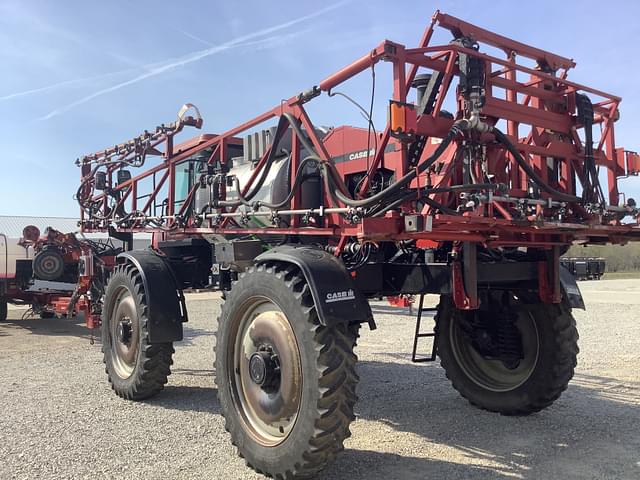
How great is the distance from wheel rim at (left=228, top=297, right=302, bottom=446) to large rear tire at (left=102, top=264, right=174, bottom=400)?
5.70 ft

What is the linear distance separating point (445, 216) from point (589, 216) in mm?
1432

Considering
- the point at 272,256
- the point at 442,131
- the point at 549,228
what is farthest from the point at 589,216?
the point at 272,256

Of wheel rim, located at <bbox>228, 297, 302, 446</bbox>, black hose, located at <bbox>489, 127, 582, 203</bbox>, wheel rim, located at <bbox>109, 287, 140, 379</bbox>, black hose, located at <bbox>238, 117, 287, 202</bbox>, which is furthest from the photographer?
wheel rim, located at <bbox>109, 287, 140, 379</bbox>

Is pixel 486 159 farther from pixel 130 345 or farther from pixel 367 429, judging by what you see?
pixel 130 345

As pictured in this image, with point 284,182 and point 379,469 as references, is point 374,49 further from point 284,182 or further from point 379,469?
point 379,469

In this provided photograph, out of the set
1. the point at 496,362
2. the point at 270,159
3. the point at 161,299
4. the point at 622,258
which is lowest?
the point at 496,362

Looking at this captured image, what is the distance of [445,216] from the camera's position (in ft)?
12.3

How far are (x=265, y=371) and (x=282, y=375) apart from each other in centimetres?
13

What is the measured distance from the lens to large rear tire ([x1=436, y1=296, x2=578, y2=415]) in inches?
211

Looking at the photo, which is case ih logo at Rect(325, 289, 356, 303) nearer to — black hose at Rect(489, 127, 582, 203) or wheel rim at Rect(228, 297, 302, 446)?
wheel rim at Rect(228, 297, 302, 446)

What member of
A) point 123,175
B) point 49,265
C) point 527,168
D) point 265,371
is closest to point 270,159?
point 265,371

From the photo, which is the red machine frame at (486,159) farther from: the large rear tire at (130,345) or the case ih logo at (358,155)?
the large rear tire at (130,345)

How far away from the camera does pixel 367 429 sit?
17.1 feet

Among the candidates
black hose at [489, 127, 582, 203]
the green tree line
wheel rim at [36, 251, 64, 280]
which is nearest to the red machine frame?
black hose at [489, 127, 582, 203]
